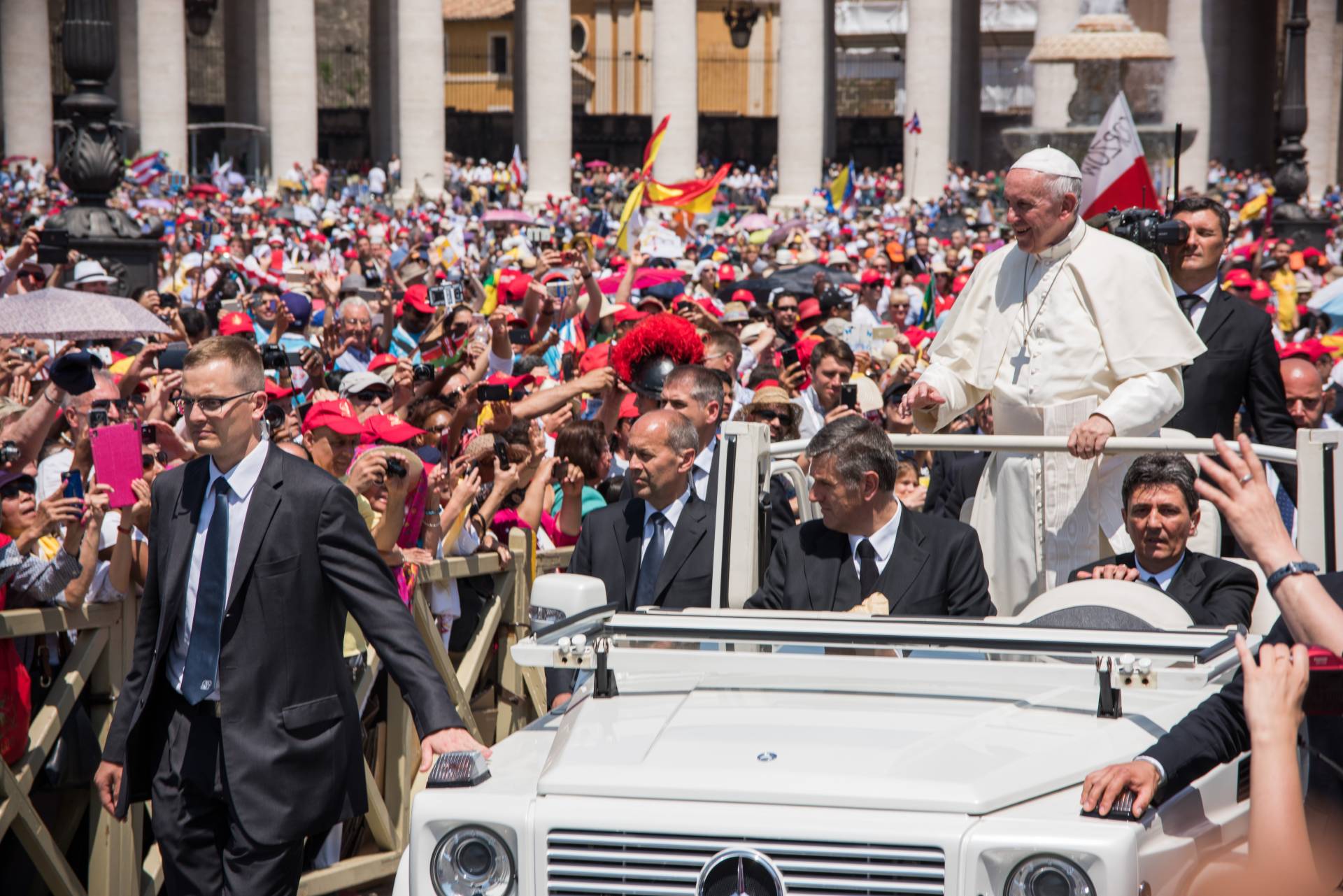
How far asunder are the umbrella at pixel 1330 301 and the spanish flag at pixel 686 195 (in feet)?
28.7

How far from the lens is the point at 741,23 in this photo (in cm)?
6975

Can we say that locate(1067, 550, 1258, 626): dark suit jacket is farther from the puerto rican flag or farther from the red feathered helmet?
the puerto rican flag

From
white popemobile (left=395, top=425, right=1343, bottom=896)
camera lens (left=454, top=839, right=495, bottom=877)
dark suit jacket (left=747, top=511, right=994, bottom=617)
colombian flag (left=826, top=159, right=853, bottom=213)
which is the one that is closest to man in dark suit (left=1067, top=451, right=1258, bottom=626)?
dark suit jacket (left=747, top=511, right=994, bottom=617)

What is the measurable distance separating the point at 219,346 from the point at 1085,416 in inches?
123

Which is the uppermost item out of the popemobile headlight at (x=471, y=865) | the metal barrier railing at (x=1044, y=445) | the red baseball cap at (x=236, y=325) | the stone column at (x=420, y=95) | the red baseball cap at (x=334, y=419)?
the stone column at (x=420, y=95)

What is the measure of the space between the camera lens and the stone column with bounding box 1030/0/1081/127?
41473 millimetres

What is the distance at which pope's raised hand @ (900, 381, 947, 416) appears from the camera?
6.52 meters

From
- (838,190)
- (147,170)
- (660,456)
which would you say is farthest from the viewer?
(838,190)

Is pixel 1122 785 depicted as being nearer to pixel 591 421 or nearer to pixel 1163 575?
pixel 1163 575

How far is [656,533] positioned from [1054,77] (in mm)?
39732

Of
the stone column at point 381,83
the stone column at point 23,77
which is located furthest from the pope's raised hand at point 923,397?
the stone column at point 381,83

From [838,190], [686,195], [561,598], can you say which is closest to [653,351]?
[561,598]

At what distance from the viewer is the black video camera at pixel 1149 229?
717 cm

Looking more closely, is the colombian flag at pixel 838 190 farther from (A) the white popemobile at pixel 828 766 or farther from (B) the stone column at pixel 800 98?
(A) the white popemobile at pixel 828 766
